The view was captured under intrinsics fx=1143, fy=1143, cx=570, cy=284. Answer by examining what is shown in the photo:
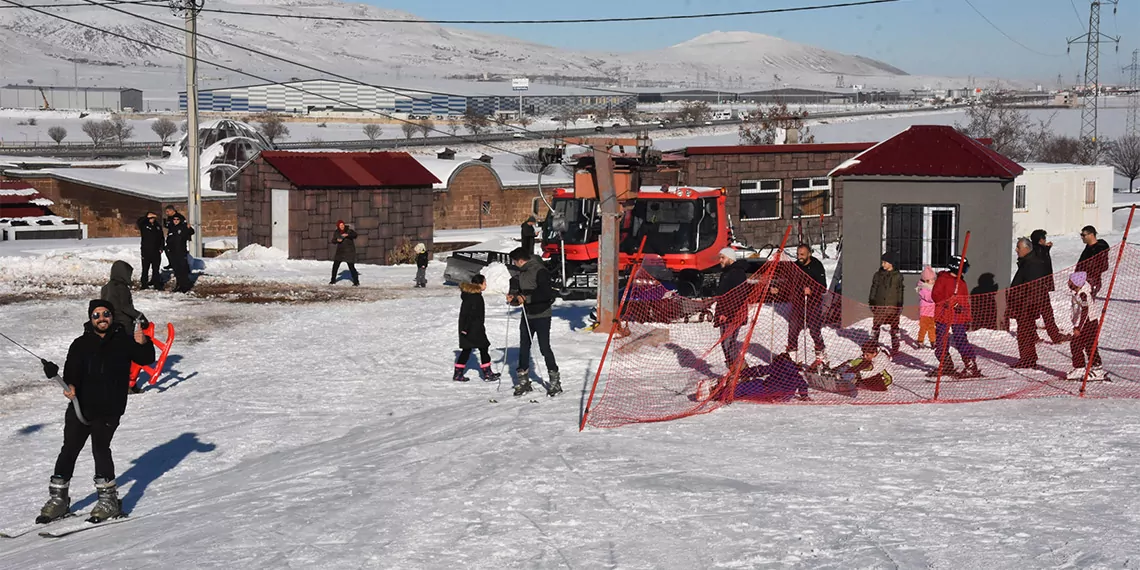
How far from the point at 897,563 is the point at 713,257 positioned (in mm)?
12931

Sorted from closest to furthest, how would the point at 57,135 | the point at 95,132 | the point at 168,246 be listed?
the point at 168,246, the point at 57,135, the point at 95,132

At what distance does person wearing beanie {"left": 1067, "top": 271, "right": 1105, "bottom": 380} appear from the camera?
12.3 metres

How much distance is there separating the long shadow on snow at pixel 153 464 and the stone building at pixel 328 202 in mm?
17316

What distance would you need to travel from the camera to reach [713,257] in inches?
760

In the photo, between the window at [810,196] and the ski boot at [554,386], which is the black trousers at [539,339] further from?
the window at [810,196]

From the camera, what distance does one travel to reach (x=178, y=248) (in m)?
20.9

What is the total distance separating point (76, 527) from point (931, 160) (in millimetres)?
12653

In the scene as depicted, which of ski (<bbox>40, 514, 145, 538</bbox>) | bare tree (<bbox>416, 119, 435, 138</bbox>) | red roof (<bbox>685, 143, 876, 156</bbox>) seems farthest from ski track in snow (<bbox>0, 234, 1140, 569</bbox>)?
bare tree (<bbox>416, 119, 435, 138</bbox>)

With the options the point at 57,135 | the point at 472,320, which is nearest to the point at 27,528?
the point at 472,320

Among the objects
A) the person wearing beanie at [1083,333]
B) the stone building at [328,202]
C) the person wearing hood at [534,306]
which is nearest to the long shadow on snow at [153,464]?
the person wearing hood at [534,306]

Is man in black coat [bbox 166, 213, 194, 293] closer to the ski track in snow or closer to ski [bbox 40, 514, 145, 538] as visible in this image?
the ski track in snow

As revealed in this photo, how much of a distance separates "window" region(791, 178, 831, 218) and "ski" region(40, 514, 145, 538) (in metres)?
26.8

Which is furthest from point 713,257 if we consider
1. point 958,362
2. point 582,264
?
point 958,362

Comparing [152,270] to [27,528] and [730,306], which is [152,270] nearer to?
[730,306]
